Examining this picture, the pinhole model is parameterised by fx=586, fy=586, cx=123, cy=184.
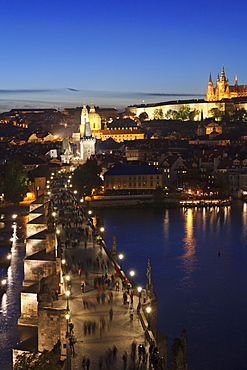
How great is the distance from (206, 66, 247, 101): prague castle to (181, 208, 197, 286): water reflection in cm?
6709

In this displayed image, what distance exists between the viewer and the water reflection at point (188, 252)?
55.2ft

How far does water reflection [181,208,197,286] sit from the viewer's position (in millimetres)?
16828

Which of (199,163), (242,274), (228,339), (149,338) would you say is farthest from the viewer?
(199,163)

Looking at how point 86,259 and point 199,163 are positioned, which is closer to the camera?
point 86,259

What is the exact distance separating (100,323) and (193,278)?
8.35 meters

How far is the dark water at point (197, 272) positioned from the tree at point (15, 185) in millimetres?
5256

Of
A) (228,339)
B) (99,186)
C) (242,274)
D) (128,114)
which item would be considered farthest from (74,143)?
(228,339)

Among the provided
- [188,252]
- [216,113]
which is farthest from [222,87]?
[188,252]

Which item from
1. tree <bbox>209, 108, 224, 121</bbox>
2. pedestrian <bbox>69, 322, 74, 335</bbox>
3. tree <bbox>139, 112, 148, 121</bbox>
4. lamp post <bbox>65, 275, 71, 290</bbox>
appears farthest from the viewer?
tree <bbox>139, 112, 148, 121</bbox>

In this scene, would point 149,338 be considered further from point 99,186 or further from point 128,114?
point 128,114

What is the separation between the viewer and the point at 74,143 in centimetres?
6900

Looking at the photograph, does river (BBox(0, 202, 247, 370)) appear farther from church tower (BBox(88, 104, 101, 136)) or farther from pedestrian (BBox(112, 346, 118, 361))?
church tower (BBox(88, 104, 101, 136))

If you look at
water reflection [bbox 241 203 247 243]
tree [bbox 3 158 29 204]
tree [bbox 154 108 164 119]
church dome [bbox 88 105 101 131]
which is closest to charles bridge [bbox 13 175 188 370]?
water reflection [bbox 241 203 247 243]

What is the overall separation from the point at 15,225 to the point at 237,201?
16.7 meters
